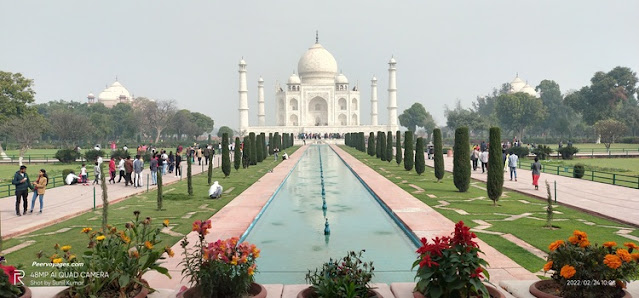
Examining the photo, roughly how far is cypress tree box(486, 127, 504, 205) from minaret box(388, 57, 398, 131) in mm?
49780

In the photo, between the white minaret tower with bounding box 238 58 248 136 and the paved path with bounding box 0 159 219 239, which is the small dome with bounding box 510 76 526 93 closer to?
the white minaret tower with bounding box 238 58 248 136

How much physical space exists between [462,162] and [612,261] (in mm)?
9016

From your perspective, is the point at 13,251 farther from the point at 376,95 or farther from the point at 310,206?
the point at 376,95

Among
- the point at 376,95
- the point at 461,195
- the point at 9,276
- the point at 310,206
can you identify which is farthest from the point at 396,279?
the point at 376,95

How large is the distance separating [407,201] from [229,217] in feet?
12.5

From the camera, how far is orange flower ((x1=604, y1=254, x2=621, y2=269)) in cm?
368

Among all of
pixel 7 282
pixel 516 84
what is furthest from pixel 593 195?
pixel 516 84

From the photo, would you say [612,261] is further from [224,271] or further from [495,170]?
[495,170]

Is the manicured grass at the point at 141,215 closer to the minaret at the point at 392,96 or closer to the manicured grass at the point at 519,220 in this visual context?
the manicured grass at the point at 519,220

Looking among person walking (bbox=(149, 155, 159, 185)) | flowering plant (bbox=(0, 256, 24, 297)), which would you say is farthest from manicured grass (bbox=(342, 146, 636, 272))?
person walking (bbox=(149, 155, 159, 185))

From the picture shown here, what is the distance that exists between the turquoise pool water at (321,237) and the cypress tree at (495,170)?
7.29 ft

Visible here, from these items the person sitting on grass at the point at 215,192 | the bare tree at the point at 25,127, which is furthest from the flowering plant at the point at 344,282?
the bare tree at the point at 25,127

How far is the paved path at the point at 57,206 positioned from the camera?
328 inches

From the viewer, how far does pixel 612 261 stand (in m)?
3.70
